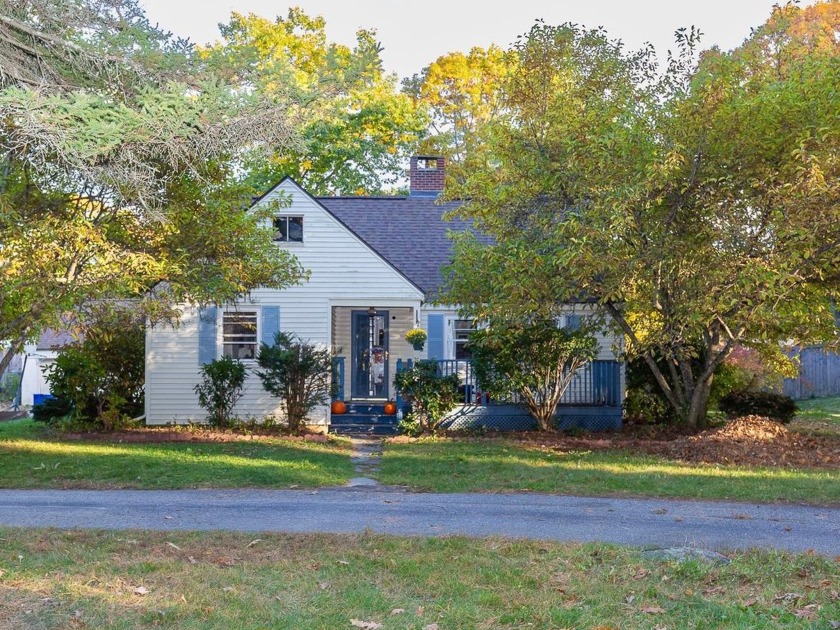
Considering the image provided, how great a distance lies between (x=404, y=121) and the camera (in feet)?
99.6

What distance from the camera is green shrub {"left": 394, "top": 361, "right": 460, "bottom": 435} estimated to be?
16.8 meters

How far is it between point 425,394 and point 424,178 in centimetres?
788

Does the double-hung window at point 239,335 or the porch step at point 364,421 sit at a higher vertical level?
the double-hung window at point 239,335

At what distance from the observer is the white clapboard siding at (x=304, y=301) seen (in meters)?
17.9

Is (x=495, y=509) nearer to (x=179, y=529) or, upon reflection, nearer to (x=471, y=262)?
(x=179, y=529)

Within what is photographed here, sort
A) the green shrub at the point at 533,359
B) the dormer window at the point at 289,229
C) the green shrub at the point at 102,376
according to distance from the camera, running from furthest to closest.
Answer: the dormer window at the point at 289,229 < the green shrub at the point at 533,359 < the green shrub at the point at 102,376

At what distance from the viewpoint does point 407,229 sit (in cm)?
2100

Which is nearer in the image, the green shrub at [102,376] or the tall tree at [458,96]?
the green shrub at [102,376]

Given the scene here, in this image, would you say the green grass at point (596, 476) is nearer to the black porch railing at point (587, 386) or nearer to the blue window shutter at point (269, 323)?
the black porch railing at point (587, 386)

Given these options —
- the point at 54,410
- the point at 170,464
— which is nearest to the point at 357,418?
the point at 54,410

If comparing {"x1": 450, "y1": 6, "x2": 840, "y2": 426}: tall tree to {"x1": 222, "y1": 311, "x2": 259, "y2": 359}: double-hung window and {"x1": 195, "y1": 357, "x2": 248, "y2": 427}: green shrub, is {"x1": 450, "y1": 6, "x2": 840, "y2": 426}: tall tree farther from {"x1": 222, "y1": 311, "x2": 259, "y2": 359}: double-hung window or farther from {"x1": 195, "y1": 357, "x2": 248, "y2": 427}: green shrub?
{"x1": 222, "y1": 311, "x2": 259, "y2": 359}: double-hung window

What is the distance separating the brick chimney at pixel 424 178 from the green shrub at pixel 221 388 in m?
7.55

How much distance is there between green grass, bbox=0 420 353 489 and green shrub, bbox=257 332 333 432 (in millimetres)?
1286

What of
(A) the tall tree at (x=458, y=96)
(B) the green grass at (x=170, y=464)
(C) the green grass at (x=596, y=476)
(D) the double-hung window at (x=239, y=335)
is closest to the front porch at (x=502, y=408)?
(D) the double-hung window at (x=239, y=335)
